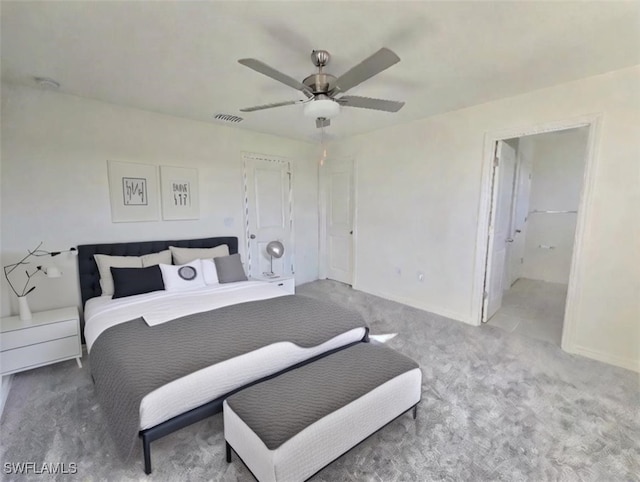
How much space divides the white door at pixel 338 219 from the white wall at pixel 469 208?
0.22 metres

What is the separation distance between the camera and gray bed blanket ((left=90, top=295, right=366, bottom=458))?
5.16 ft

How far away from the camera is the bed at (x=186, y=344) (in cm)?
157

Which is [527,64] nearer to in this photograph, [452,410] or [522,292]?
[452,410]

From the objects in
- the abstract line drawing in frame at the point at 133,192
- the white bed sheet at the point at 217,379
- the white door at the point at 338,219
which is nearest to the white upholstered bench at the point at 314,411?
the white bed sheet at the point at 217,379

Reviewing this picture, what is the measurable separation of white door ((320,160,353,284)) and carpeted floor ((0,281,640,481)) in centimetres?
254

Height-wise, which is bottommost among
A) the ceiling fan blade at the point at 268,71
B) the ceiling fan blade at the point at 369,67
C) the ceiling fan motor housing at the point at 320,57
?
the ceiling fan blade at the point at 268,71

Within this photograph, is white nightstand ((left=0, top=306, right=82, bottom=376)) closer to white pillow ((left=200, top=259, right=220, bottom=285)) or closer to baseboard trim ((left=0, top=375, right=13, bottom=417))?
baseboard trim ((left=0, top=375, right=13, bottom=417))

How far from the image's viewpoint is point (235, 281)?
134 inches

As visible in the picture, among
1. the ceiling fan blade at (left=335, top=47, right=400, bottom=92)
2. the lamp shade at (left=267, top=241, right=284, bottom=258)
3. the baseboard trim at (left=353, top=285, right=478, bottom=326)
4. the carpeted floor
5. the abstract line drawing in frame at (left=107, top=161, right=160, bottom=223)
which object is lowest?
the carpeted floor

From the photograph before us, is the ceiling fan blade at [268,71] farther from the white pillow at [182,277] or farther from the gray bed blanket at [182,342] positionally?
the white pillow at [182,277]

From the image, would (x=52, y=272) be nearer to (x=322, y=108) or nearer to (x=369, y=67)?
(x=322, y=108)

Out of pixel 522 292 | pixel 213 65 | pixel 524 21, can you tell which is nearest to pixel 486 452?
pixel 524 21

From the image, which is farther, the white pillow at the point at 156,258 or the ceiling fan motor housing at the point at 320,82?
the white pillow at the point at 156,258

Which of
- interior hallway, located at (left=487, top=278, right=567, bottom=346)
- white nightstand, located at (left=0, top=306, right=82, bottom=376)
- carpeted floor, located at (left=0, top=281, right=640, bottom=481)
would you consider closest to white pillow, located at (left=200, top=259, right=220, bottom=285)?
white nightstand, located at (left=0, top=306, right=82, bottom=376)
